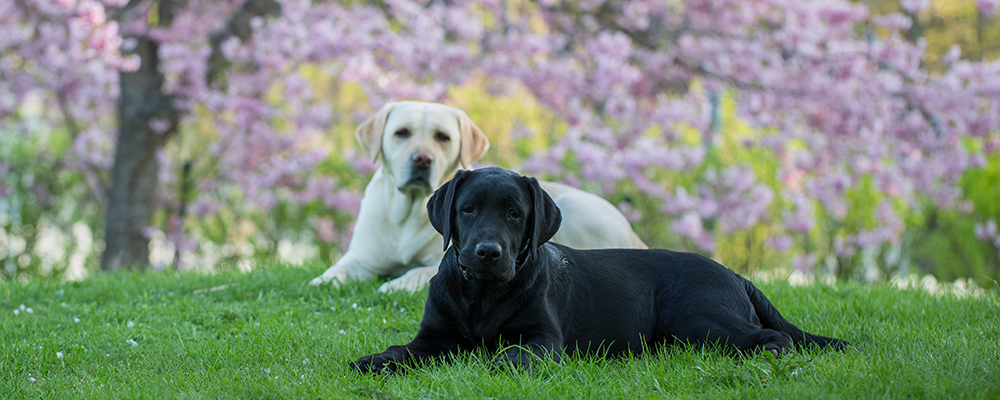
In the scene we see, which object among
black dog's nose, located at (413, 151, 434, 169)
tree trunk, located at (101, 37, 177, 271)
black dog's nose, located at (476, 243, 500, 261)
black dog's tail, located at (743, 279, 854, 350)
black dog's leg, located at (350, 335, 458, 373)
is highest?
black dog's nose, located at (476, 243, 500, 261)

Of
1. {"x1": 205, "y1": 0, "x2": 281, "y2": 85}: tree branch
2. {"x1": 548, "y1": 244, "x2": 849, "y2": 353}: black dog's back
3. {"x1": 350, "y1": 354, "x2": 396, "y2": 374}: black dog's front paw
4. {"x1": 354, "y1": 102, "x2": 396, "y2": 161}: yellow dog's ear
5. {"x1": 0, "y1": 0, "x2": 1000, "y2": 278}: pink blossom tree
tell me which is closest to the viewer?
{"x1": 350, "y1": 354, "x2": 396, "y2": 374}: black dog's front paw

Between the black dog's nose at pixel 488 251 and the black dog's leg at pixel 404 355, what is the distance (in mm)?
531

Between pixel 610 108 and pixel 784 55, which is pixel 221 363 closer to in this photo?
pixel 610 108

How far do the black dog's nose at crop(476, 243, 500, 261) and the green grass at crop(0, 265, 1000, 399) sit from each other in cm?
43

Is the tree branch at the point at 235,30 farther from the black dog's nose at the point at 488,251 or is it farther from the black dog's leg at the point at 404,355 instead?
the black dog's nose at the point at 488,251

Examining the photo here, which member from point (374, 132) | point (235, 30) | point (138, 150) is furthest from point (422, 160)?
point (138, 150)

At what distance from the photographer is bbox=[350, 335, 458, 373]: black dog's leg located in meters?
3.14

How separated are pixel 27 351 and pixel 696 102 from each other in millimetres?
8754

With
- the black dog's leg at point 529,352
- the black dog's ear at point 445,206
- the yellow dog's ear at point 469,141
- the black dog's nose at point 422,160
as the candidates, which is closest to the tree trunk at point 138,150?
the yellow dog's ear at point 469,141

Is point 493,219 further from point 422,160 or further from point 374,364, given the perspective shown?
point 422,160

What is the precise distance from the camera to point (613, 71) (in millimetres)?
9102

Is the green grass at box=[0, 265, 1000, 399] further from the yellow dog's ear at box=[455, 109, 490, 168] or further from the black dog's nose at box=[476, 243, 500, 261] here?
the yellow dog's ear at box=[455, 109, 490, 168]

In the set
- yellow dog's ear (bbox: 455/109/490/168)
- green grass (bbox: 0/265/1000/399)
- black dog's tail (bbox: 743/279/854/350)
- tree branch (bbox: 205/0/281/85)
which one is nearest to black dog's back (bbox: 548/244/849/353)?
black dog's tail (bbox: 743/279/854/350)

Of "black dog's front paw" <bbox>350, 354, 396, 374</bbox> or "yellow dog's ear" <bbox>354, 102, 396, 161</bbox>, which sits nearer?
"black dog's front paw" <bbox>350, 354, 396, 374</bbox>
